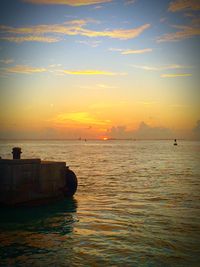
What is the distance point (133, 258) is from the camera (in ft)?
31.0

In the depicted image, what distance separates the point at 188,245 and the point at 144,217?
3955mm

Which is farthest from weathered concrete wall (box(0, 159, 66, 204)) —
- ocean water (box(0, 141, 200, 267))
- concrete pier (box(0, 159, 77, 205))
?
ocean water (box(0, 141, 200, 267))

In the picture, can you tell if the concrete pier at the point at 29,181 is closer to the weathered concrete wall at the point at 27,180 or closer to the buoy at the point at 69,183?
the weathered concrete wall at the point at 27,180

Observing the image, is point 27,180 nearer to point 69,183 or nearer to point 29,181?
point 29,181

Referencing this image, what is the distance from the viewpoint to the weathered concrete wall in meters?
14.6

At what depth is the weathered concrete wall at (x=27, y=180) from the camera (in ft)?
47.9

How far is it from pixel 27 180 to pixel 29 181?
0.15m

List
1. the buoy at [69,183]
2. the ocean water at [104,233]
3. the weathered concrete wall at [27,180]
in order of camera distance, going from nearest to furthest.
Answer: the ocean water at [104,233]
the weathered concrete wall at [27,180]
the buoy at [69,183]

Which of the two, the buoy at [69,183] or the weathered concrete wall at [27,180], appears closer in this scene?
the weathered concrete wall at [27,180]

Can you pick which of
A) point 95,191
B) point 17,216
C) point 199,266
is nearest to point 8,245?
point 17,216

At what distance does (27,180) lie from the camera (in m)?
15.3

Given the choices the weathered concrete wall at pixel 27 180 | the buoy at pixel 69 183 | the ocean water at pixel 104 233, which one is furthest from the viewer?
the buoy at pixel 69 183

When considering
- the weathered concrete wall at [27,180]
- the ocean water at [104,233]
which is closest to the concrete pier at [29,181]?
the weathered concrete wall at [27,180]

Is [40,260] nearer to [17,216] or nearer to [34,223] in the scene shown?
[34,223]
